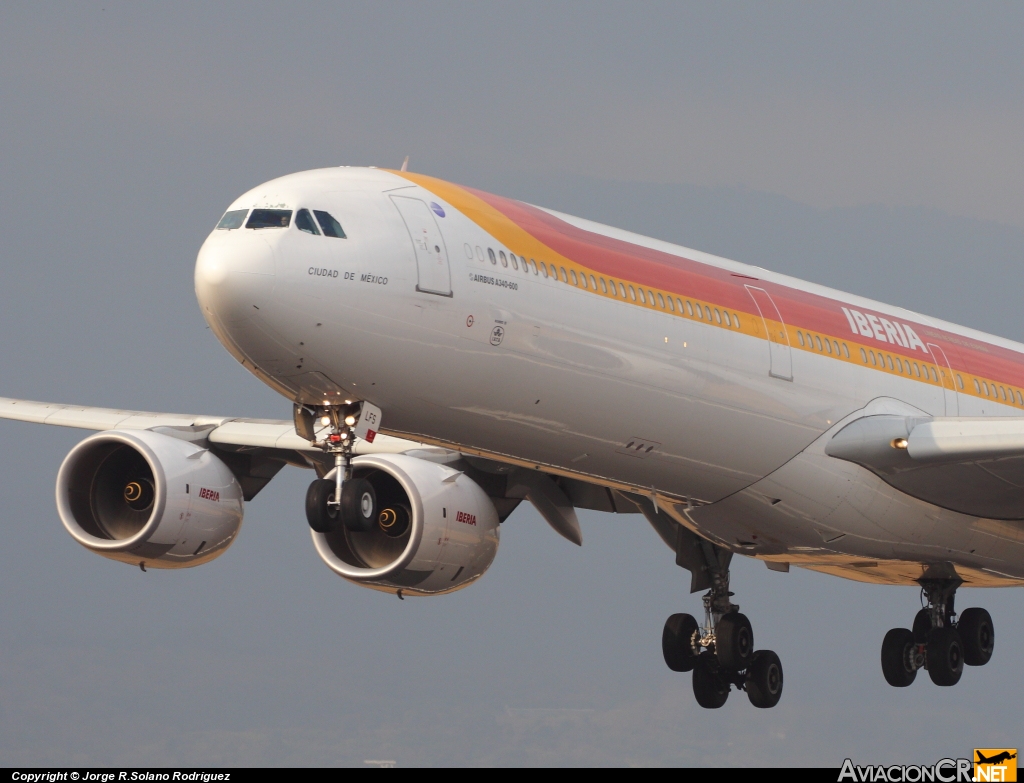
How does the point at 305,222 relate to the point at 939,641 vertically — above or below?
above

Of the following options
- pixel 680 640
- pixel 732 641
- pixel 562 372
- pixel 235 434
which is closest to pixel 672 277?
pixel 562 372

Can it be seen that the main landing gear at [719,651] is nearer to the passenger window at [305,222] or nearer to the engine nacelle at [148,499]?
the engine nacelle at [148,499]

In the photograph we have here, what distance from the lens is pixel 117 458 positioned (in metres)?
22.2

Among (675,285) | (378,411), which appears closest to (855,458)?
(675,285)

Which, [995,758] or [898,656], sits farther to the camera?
[898,656]

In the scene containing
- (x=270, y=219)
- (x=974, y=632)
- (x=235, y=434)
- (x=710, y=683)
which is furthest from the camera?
(x=974, y=632)

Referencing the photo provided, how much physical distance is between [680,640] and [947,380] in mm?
5555

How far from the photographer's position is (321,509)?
644 inches

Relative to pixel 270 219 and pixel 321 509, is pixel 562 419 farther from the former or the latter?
pixel 270 219

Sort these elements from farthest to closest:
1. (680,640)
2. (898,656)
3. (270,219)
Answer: (898,656), (680,640), (270,219)

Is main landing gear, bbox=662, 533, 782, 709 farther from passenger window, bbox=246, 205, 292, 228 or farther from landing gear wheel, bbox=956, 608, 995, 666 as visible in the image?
passenger window, bbox=246, 205, 292, 228

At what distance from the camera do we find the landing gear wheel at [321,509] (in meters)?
16.3

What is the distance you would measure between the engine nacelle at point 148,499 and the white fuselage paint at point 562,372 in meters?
5.10

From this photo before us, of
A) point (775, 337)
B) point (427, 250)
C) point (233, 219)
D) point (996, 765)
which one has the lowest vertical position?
point (996, 765)
